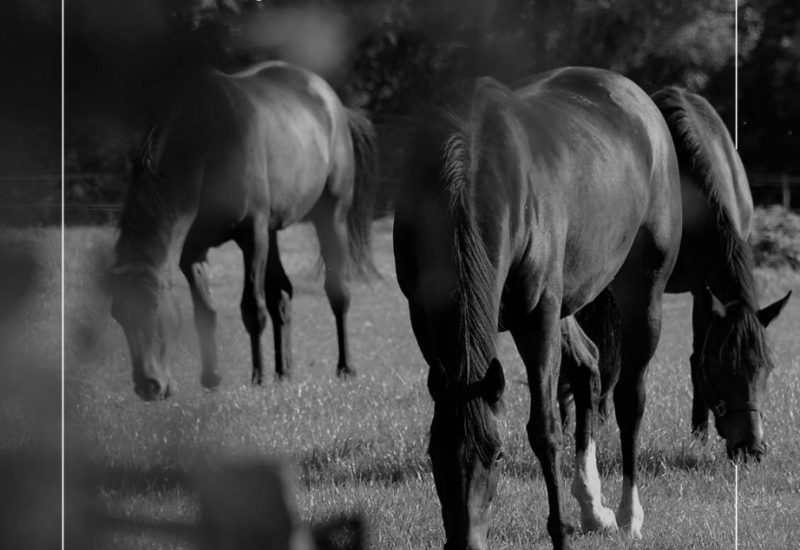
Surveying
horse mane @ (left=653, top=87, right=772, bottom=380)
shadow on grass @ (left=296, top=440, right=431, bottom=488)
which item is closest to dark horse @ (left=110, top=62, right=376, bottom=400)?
shadow on grass @ (left=296, top=440, right=431, bottom=488)

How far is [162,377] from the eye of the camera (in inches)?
73.7

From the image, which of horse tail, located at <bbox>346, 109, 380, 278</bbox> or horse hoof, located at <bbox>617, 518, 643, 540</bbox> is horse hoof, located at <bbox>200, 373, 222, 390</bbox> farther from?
horse tail, located at <bbox>346, 109, 380, 278</bbox>

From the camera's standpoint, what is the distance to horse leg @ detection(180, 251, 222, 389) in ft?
6.66

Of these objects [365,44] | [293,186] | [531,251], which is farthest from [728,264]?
[365,44]

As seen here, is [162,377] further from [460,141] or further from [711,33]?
[711,33]

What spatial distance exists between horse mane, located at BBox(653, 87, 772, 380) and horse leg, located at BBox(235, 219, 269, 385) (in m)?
1.87

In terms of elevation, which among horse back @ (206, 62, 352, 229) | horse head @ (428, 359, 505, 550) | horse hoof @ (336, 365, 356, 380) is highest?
horse back @ (206, 62, 352, 229)

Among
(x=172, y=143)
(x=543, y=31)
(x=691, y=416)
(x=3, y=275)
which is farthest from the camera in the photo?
(x=691, y=416)

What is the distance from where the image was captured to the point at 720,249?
3967 mm

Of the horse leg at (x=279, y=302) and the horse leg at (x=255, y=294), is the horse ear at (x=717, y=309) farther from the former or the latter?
the horse leg at (x=279, y=302)

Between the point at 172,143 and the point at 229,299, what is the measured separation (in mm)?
5584

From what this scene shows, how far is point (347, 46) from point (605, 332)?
8.01ft

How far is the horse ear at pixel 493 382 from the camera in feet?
7.34

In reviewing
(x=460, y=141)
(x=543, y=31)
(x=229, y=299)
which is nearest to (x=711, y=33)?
(x=543, y=31)
